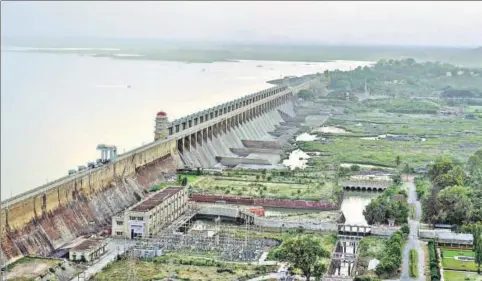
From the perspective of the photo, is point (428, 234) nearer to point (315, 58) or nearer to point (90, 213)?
point (90, 213)

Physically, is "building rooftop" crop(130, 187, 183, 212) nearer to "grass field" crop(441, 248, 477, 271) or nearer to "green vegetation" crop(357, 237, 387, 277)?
"green vegetation" crop(357, 237, 387, 277)

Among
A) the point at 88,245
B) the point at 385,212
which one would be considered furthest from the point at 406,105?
the point at 88,245

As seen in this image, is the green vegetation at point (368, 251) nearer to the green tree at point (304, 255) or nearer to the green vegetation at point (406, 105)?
the green tree at point (304, 255)

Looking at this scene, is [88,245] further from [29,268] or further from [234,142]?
[234,142]

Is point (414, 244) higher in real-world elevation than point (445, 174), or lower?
lower

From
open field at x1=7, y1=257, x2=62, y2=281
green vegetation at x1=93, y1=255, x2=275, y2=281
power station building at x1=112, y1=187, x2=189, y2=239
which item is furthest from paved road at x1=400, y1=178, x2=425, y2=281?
open field at x1=7, y1=257, x2=62, y2=281

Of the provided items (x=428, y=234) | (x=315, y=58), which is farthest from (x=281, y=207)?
(x=315, y=58)
